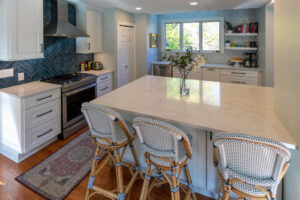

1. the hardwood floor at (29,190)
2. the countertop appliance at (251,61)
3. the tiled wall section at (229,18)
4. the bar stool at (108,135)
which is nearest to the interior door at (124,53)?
the tiled wall section at (229,18)

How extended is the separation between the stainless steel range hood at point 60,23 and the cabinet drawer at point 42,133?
4.62ft

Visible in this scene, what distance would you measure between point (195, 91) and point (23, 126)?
2256mm

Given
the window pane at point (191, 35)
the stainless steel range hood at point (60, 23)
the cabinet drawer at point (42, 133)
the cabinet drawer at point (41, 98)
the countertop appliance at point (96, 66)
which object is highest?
the window pane at point (191, 35)

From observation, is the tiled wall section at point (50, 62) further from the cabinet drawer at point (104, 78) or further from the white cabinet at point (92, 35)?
the cabinet drawer at point (104, 78)

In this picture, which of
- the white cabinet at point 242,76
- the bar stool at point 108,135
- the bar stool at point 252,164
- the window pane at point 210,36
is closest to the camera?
the bar stool at point 252,164

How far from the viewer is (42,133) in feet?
9.27

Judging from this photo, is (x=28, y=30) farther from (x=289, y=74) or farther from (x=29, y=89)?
(x=289, y=74)

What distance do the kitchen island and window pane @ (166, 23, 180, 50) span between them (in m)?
3.78

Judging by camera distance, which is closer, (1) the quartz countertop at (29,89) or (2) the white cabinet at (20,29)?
(2) the white cabinet at (20,29)

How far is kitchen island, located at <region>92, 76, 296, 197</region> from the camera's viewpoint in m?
1.48

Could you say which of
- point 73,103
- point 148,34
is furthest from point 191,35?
point 73,103

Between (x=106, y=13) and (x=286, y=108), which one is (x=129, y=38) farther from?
(x=286, y=108)

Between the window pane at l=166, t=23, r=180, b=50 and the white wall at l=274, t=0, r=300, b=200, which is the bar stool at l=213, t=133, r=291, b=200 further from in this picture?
the window pane at l=166, t=23, r=180, b=50

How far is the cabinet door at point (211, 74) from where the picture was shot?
16.2 ft
